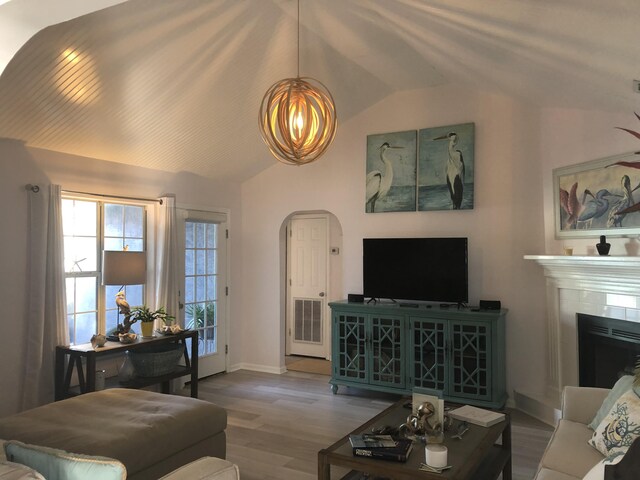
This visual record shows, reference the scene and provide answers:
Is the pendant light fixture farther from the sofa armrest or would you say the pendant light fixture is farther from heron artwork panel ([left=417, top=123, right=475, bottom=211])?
heron artwork panel ([left=417, top=123, right=475, bottom=211])

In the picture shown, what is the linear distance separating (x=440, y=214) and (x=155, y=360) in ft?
10.9

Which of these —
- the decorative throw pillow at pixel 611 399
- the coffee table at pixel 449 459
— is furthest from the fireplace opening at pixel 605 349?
the coffee table at pixel 449 459

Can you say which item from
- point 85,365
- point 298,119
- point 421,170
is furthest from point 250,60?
point 85,365

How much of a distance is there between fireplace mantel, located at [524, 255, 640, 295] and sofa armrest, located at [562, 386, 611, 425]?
0.99 metres

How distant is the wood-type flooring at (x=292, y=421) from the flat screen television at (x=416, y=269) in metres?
1.19

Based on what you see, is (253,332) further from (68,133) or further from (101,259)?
(68,133)

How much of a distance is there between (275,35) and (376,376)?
353cm

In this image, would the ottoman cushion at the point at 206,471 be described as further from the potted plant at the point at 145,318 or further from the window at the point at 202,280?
the window at the point at 202,280

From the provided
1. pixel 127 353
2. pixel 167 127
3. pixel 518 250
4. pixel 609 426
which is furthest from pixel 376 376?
pixel 167 127

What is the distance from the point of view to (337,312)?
538 cm

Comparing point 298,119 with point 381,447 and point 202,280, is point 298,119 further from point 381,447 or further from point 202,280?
point 202,280

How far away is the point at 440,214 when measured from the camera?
531cm

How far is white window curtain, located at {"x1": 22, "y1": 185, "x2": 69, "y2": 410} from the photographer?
3.92 m

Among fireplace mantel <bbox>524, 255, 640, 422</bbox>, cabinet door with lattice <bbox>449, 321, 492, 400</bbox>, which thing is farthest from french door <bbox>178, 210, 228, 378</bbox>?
fireplace mantel <bbox>524, 255, 640, 422</bbox>
